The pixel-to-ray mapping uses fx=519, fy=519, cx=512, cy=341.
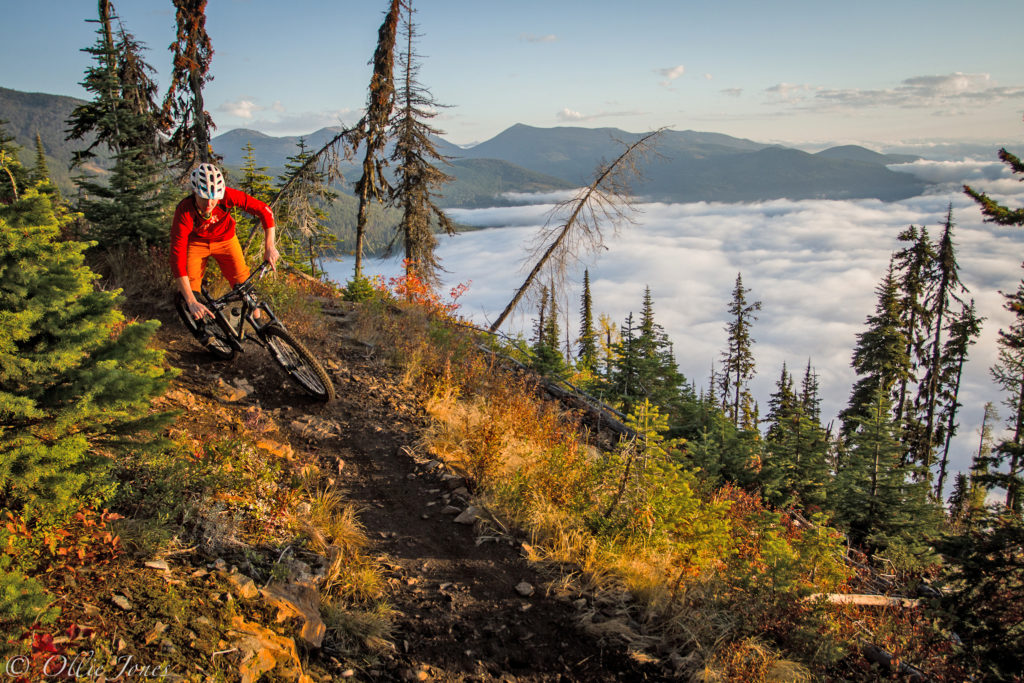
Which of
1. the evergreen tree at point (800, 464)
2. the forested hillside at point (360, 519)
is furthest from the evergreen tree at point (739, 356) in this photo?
the forested hillside at point (360, 519)

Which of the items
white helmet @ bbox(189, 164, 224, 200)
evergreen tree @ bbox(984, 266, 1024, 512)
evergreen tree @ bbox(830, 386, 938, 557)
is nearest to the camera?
white helmet @ bbox(189, 164, 224, 200)

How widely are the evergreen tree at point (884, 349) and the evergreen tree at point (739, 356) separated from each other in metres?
10.4

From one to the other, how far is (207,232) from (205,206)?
0.43 m

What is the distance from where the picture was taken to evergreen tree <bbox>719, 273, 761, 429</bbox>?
43.3 m

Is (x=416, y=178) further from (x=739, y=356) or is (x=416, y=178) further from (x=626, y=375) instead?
(x=739, y=356)

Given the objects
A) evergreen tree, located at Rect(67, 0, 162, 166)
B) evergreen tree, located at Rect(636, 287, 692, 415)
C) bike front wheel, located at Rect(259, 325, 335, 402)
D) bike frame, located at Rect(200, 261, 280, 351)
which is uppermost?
evergreen tree, located at Rect(67, 0, 162, 166)

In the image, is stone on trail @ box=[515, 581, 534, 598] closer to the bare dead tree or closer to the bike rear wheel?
the bike rear wheel

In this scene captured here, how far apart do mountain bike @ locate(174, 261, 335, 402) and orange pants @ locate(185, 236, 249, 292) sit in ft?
0.74

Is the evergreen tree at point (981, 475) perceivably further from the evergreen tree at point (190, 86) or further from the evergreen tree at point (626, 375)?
the evergreen tree at point (190, 86)

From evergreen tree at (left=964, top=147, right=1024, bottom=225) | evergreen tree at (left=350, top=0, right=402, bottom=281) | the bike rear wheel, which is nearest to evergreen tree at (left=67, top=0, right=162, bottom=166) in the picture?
evergreen tree at (left=350, top=0, right=402, bottom=281)

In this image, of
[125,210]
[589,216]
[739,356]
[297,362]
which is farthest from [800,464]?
[739,356]

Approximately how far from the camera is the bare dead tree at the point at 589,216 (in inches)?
603

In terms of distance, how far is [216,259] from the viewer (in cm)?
658

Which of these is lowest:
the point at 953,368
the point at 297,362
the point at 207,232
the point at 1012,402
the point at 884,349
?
the point at 1012,402
